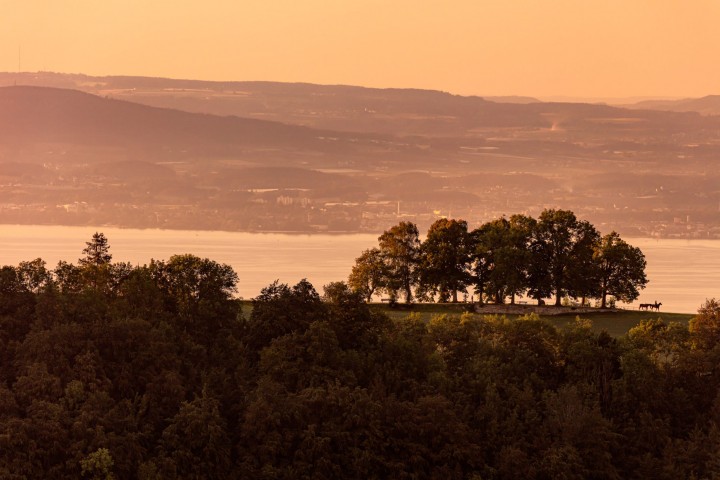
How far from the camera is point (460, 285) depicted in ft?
335

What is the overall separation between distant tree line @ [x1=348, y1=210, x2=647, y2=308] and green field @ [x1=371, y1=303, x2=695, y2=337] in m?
2.31

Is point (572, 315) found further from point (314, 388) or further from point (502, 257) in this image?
point (314, 388)

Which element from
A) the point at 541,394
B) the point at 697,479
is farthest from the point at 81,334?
the point at 697,479

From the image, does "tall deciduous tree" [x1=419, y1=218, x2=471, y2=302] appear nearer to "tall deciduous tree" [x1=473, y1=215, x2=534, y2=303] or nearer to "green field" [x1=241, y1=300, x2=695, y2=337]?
"tall deciduous tree" [x1=473, y1=215, x2=534, y2=303]

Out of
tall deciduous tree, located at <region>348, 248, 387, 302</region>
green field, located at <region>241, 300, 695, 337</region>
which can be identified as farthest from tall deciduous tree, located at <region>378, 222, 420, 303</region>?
green field, located at <region>241, 300, 695, 337</region>

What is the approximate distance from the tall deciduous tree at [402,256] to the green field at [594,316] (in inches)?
83.7

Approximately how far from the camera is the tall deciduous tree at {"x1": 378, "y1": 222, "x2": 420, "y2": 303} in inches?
3986

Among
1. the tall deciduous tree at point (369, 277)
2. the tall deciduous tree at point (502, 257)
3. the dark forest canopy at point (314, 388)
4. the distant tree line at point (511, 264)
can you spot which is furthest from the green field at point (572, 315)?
the dark forest canopy at point (314, 388)

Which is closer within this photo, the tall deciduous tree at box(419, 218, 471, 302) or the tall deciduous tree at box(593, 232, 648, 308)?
the tall deciduous tree at box(593, 232, 648, 308)

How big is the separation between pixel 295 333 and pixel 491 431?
11.5 m

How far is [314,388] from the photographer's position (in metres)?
67.3

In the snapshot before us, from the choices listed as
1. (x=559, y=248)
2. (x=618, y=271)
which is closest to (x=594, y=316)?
(x=618, y=271)

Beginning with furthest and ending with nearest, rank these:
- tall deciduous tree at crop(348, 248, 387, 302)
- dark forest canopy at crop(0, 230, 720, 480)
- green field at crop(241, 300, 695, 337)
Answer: tall deciduous tree at crop(348, 248, 387, 302), green field at crop(241, 300, 695, 337), dark forest canopy at crop(0, 230, 720, 480)

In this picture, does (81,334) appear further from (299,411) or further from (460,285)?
(460,285)
